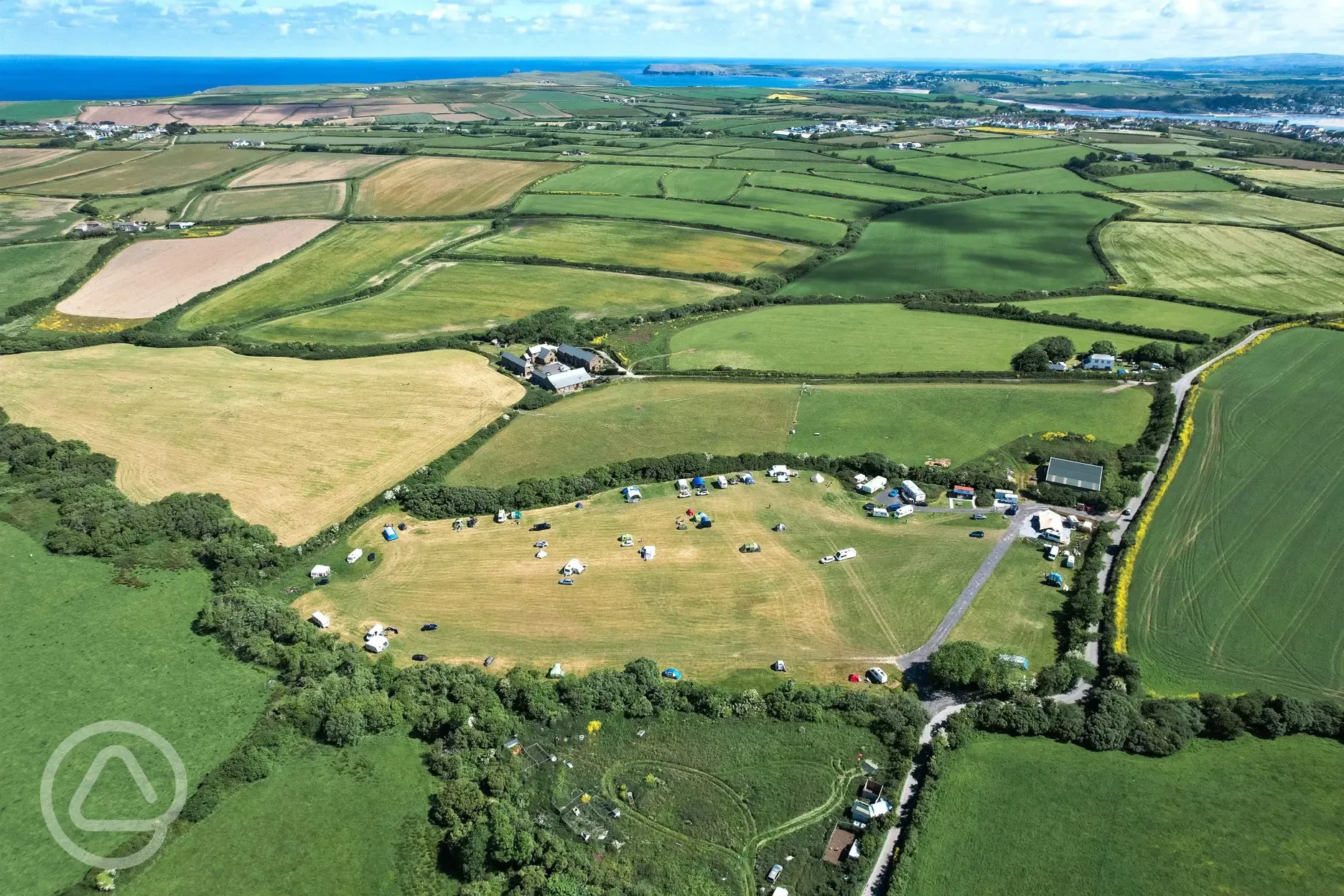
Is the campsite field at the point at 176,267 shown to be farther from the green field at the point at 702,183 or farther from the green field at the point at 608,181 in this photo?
the green field at the point at 702,183

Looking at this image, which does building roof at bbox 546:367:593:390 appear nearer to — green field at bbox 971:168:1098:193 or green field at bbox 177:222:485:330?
green field at bbox 177:222:485:330

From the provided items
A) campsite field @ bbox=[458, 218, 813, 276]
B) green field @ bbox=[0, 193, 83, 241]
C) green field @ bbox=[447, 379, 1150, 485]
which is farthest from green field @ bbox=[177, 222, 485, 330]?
green field @ bbox=[447, 379, 1150, 485]

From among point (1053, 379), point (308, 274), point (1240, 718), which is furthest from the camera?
point (308, 274)

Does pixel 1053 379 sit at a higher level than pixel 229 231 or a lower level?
lower

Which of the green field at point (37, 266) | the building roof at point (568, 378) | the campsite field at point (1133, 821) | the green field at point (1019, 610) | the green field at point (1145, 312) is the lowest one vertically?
the campsite field at point (1133, 821)

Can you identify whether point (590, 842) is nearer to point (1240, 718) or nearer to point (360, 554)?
point (360, 554)

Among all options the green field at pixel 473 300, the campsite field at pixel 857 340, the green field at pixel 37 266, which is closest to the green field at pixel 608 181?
the green field at pixel 473 300

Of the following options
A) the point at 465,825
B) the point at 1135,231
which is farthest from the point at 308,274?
the point at 1135,231
